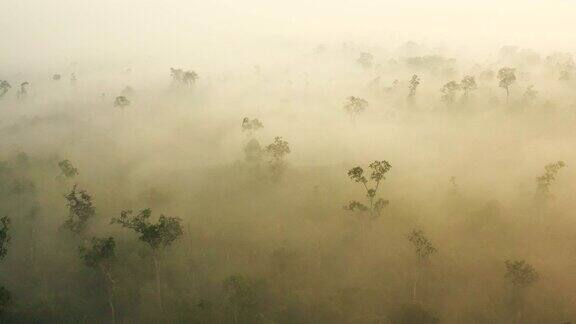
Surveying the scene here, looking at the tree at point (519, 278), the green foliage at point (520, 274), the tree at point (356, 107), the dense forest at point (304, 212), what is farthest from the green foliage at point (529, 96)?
the green foliage at point (520, 274)

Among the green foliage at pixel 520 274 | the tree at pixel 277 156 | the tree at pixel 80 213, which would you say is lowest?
the green foliage at pixel 520 274

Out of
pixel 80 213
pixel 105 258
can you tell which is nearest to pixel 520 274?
pixel 105 258

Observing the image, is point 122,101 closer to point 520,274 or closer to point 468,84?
point 468,84

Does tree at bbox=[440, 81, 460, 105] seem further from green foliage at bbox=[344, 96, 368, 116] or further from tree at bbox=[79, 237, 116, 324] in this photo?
tree at bbox=[79, 237, 116, 324]

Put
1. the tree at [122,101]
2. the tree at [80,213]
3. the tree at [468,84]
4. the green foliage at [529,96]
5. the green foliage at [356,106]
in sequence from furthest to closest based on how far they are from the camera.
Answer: the tree at [122,101] < the green foliage at [356,106] < the green foliage at [529,96] < the tree at [468,84] < the tree at [80,213]

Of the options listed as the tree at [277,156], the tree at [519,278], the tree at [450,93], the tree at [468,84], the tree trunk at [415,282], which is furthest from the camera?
the tree at [450,93]

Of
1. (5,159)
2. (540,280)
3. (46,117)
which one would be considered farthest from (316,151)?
(46,117)

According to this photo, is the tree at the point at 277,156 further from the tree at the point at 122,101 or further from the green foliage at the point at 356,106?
the tree at the point at 122,101
